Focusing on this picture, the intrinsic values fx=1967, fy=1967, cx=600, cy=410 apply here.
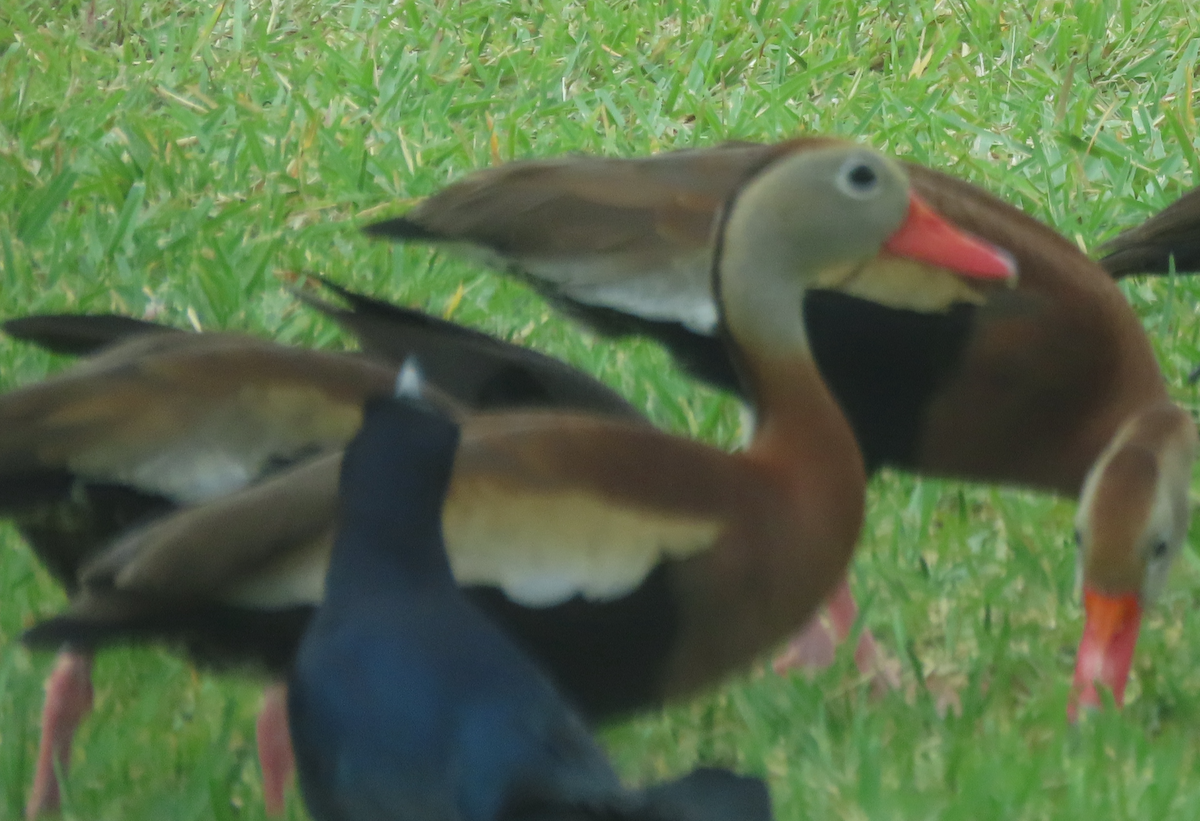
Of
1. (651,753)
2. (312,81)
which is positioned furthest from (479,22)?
(651,753)

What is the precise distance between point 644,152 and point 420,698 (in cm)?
349

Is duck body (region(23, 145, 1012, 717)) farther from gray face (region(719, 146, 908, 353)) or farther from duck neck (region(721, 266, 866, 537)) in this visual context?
gray face (region(719, 146, 908, 353))

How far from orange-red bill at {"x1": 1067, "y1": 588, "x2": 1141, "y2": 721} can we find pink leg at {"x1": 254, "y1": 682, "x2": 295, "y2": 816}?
49.7 inches

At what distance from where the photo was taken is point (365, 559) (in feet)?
7.60

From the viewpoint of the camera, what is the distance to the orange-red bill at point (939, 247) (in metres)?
3.37

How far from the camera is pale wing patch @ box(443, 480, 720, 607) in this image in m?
2.69

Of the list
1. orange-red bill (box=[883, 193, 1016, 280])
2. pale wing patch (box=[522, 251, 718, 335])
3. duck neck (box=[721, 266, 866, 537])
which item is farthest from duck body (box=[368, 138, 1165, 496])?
duck neck (box=[721, 266, 866, 537])

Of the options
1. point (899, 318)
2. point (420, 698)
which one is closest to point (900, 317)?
point (899, 318)

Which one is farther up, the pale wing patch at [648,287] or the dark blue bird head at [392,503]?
the dark blue bird head at [392,503]

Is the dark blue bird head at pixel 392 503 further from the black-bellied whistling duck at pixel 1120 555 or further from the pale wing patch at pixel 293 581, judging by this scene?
the black-bellied whistling duck at pixel 1120 555

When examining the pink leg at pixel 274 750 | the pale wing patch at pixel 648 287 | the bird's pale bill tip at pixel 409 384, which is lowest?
the pink leg at pixel 274 750

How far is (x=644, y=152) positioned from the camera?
5.52 meters

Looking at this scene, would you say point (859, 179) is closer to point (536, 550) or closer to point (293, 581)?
point (536, 550)

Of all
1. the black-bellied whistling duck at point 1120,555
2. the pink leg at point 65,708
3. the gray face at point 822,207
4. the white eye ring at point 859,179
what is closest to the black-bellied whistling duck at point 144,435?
the pink leg at point 65,708
